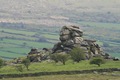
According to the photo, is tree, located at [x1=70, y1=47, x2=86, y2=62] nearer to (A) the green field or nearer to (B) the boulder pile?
(B) the boulder pile

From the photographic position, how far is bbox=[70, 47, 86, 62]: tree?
145m

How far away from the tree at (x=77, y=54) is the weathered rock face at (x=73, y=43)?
969 cm

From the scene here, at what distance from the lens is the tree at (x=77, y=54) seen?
5723 inches

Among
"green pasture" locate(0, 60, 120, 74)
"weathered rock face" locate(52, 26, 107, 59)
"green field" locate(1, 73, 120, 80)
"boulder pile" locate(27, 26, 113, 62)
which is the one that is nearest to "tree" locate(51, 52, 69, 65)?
"green pasture" locate(0, 60, 120, 74)

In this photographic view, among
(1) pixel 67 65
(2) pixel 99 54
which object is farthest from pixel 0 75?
(2) pixel 99 54

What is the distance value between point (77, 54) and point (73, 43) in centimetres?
1501

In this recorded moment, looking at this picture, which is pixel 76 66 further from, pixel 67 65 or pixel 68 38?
pixel 68 38

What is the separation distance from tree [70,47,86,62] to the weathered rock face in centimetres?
969

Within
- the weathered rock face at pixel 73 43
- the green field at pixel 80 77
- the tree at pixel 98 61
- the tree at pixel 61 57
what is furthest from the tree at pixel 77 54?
the green field at pixel 80 77

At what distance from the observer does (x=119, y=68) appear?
419 ft

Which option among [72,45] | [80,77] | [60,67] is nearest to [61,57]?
[60,67]

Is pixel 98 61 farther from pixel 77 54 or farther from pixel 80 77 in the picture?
pixel 80 77

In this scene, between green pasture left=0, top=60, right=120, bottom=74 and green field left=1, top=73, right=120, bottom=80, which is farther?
green pasture left=0, top=60, right=120, bottom=74

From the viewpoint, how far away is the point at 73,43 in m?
160
